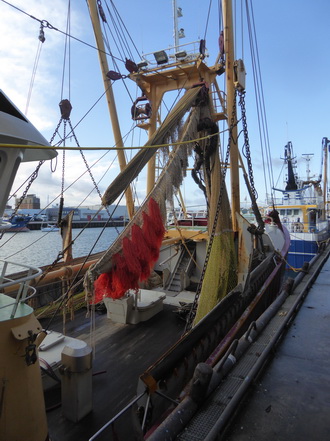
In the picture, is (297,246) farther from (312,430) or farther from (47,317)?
(312,430)

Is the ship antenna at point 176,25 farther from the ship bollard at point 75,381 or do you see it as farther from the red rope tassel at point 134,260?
the ship bollard at point 75,381

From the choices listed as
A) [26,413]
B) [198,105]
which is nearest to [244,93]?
[198,105]

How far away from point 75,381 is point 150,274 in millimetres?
2811

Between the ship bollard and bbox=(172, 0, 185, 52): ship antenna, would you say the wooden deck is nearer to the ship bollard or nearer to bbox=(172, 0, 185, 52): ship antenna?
the ship bollard

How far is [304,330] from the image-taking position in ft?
13.0

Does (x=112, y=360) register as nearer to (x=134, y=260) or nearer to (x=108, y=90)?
(x=134, y=260)

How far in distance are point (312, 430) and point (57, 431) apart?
12.4 ft

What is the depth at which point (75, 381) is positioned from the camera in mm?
4129

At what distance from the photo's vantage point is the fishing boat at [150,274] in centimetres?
315

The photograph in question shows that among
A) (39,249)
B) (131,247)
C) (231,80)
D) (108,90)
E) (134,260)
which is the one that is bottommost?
(39,249)

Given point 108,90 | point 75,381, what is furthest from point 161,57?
point 75,381

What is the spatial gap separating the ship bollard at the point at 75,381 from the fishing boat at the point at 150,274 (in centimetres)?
2

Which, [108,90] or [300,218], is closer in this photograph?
[108,90]

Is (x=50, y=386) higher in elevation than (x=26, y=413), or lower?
lower
